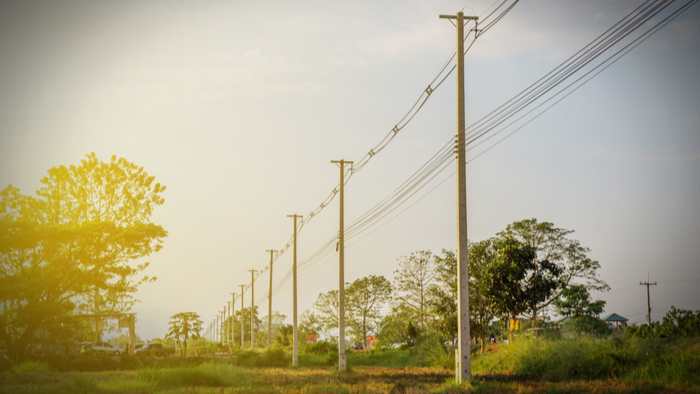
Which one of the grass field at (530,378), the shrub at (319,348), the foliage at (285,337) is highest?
the grass field at (530,378)

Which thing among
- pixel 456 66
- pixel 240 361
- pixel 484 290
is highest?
pixel 456 66

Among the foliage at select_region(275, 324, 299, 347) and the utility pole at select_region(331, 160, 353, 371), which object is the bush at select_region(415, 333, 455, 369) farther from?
the foliage at select_region(275, 324, 299, 347)

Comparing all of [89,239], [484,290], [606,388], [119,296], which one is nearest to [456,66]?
[606,388]

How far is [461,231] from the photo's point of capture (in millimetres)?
19016

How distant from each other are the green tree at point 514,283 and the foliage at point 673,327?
4.65 m

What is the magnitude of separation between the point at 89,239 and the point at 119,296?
698cm

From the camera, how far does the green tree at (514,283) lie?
30.2 m

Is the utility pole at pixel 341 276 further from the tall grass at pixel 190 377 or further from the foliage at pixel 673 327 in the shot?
the foliage at pixel 673 327

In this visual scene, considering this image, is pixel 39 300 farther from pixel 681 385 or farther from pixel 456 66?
pixel 681 385

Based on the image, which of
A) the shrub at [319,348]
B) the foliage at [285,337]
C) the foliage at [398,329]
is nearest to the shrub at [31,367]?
the shrub at [319,348]

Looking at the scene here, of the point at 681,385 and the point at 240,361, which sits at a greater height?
the point at 681,385

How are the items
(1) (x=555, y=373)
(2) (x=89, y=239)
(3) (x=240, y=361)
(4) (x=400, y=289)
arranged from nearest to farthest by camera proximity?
(1) (x=555, y=373) → (2) (x=89, y=239) → (3) (x=240, y=361) → (4) (x=400, y=289)

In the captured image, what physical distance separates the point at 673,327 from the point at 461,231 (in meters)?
14.1

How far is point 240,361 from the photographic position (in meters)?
47.3
